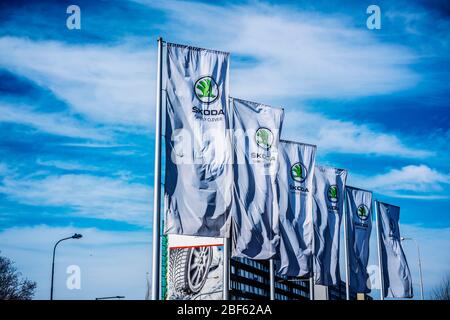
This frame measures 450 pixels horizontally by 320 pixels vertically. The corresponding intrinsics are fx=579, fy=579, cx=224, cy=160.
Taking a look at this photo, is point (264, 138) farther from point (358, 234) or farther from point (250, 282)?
point (250, 282)

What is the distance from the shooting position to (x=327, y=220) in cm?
3142

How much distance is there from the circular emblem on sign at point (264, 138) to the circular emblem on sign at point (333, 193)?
941 cm

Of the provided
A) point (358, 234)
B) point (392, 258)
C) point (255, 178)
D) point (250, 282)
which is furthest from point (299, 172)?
point (250, 282)

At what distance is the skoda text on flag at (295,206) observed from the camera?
26.2m

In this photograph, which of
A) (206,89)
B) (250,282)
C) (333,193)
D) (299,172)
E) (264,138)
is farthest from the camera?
(250,282)

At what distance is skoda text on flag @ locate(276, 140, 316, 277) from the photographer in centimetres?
2623

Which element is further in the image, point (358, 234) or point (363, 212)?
point (363, 212)

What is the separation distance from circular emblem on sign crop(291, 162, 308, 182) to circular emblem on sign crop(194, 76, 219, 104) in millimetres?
8705

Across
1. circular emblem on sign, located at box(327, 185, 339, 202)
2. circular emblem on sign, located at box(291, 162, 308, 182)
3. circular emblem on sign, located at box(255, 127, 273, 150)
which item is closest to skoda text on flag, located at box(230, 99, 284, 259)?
circular emblem on sign, located at box(255, 127, 273, 150)

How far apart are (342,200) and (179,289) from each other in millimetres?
79045

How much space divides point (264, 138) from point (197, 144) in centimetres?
534
